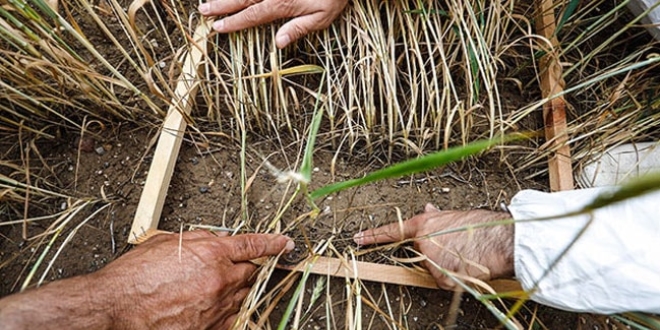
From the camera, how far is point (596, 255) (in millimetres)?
823

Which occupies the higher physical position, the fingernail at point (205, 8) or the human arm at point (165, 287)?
the fingernail at point (205, 8)

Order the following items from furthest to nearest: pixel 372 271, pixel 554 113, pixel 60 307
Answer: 1. pixel 554 113
2. pixel 372 271
3. pixel 60 307

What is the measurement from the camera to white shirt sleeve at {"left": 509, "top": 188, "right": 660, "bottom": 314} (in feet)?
2.61

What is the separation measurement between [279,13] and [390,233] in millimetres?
504

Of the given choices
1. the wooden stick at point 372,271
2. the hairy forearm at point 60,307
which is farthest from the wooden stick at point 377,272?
the hairy forearm at point 60,307

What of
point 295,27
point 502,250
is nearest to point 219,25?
point 295,27

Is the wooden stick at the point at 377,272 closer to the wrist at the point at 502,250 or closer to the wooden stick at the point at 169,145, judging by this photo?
the wrist at the point at 502,250

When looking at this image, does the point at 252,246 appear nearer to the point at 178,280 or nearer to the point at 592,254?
the point at 178,280

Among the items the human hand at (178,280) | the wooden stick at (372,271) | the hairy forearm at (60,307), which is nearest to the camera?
the hairy forearm at (60,307)

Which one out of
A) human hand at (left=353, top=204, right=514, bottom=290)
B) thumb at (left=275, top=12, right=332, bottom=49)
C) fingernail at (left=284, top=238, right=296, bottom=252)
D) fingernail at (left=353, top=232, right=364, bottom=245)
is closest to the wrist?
human hand at (left=353, top=204, right=514, bottom=290)

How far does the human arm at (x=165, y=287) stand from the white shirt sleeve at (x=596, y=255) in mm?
449

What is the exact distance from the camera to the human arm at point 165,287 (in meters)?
0.82

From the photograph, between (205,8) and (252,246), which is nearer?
(252,246)

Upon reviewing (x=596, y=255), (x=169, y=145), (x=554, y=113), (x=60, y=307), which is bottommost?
(x=60, y=307)
